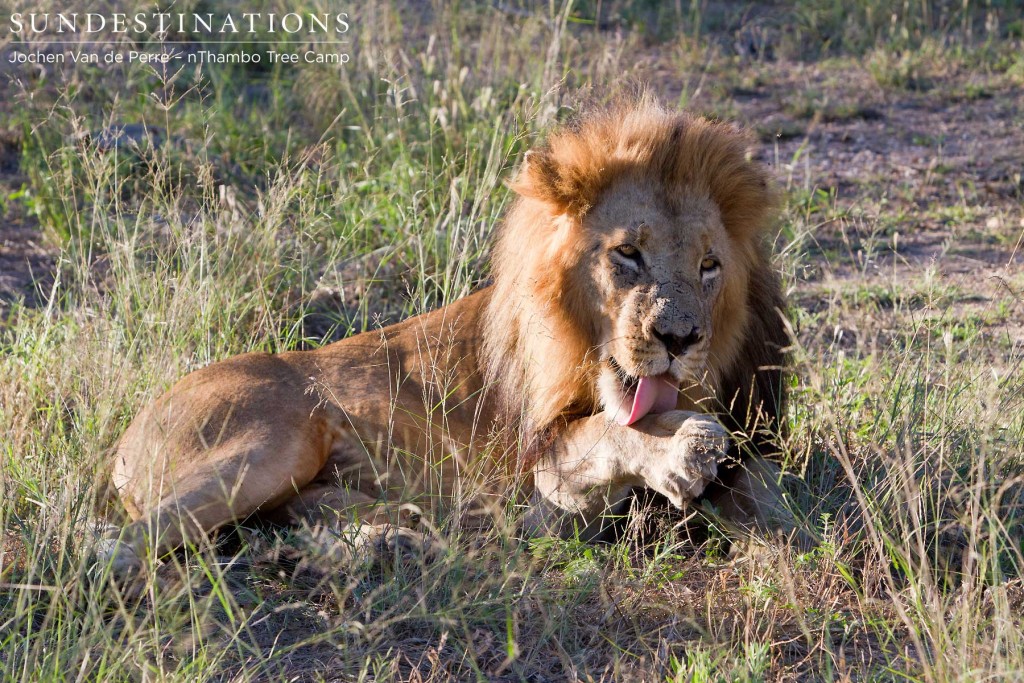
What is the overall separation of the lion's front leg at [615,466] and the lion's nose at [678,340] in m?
0.16

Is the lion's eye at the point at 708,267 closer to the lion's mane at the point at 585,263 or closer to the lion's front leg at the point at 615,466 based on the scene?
the lion's mane at the point at 585,263

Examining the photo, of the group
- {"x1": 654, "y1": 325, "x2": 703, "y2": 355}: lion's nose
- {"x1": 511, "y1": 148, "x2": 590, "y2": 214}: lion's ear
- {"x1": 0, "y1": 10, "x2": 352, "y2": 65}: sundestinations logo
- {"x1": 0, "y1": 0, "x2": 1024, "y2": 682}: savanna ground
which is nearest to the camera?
{"x1": 0, "y1": 0, "x2": 1024, "y2": 682}: savanna ground

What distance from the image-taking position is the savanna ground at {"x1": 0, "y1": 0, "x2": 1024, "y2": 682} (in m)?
2.69

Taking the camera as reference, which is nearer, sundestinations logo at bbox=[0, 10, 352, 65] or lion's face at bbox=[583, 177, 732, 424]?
lion's face at bbox=[583, 177, 732, 424]

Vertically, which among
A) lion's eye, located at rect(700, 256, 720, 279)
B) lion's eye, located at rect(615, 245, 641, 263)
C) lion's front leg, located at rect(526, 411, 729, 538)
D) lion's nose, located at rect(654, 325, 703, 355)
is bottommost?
lion's front leg, located at rect(526, 411, 729, 538)

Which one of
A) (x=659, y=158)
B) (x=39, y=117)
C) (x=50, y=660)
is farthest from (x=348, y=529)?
(x=39, y=117)

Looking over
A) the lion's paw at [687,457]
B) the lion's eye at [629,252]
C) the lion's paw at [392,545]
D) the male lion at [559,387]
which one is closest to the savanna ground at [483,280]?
the lion's paw at [392,545]

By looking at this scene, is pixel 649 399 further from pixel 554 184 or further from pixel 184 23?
pixel 184 23

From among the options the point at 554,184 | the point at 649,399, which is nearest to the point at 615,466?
the point at 649,399

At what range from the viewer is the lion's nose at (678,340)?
2924 millimetres

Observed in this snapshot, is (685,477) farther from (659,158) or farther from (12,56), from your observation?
(12,56)

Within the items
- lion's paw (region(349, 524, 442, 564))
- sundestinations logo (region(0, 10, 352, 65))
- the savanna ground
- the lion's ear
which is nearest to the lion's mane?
the lion's ear

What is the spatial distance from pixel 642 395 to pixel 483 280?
94 cm

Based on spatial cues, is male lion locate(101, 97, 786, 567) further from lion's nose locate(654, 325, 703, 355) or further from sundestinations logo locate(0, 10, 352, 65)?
sundestinations logo locate(0, 10, 352, 65)
